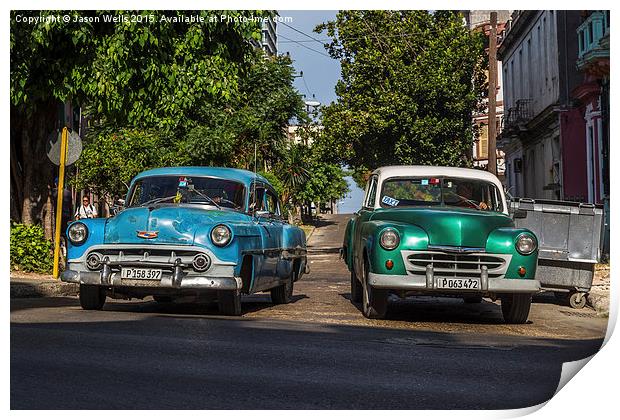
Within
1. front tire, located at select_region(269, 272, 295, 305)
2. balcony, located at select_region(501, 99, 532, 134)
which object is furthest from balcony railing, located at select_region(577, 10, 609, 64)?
front tire, located at select_region(269, 272, 295, 305)

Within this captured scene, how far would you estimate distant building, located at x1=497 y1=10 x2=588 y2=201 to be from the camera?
22.2 meters

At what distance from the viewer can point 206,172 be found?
10.5m

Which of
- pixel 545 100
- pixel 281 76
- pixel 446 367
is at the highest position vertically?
pixel 545 100

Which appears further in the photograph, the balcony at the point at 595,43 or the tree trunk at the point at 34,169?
the balcony at the point at 595,43

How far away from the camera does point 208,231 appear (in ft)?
30.7

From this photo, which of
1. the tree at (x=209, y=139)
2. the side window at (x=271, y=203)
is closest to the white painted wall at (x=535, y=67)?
the tree at (x=209, y=139)

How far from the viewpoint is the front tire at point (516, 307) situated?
9945 millimetres

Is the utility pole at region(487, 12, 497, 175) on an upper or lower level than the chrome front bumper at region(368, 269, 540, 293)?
upper

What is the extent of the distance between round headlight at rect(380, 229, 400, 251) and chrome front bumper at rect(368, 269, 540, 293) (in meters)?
0.26

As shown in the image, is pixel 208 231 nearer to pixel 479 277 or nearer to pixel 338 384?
pixel 479 277

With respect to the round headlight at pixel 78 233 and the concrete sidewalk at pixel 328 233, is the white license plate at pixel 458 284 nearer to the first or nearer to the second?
the round headlight at pixel 78 233

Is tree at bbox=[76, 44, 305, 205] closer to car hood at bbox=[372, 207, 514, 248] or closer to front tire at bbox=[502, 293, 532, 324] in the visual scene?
car hood at bbox=[372, 207, 514, 248]
